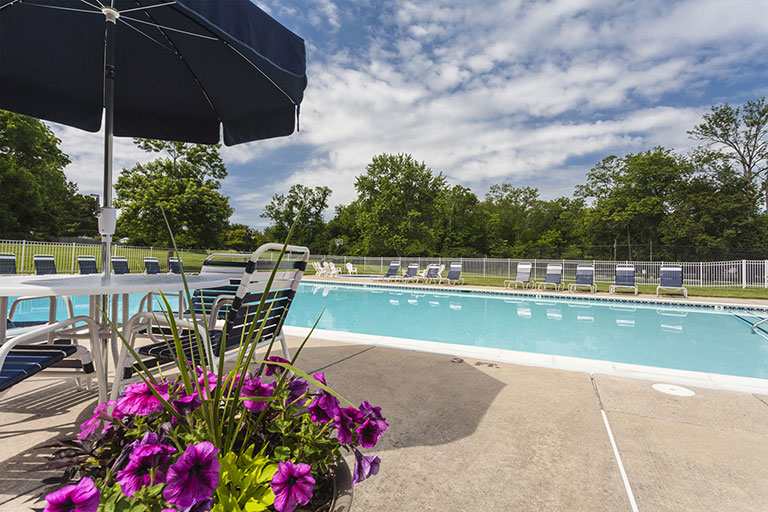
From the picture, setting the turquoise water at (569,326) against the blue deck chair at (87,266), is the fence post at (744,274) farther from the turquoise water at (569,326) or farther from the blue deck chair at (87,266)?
the blue deck chair at (87,266)

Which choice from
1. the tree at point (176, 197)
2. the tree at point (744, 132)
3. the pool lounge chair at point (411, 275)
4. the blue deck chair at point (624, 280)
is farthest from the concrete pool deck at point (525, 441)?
the tree at point (744, 132)

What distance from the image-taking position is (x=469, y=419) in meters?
2.05

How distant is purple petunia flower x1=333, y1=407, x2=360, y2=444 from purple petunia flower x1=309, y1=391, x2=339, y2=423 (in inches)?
0.5

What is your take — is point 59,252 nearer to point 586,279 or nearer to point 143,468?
point 143,468

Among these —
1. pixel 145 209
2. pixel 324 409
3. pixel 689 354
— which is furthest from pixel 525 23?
pixel 145 209

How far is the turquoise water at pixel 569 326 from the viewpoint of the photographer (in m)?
5.38

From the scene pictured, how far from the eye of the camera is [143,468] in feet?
2.04

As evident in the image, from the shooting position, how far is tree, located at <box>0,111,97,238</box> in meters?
19.6

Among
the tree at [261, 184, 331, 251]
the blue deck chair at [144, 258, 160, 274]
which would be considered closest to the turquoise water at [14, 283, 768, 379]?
the blue deck chair at [144, 258, 160, 274]

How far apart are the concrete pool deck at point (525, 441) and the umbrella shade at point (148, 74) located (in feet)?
6.85

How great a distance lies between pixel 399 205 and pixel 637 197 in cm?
1854

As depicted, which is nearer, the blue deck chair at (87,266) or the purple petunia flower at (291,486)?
the purple petunia flower at (291,486)

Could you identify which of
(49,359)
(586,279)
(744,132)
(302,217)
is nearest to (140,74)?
(49,359)

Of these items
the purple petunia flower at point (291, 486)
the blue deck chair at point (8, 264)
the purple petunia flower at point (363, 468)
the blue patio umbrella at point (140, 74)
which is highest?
the blue patio umbrella at point (140, 74)
